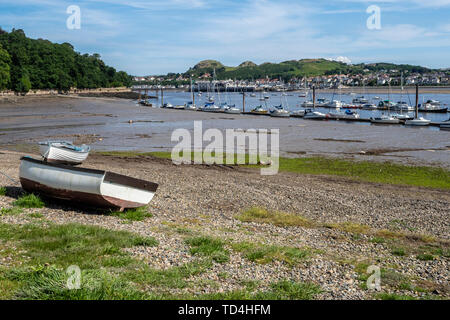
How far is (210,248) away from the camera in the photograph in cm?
1186

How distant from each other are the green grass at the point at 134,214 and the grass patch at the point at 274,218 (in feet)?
11.5

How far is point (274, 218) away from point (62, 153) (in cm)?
1452

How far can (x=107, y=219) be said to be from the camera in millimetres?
15328

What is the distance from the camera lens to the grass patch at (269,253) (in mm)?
11328

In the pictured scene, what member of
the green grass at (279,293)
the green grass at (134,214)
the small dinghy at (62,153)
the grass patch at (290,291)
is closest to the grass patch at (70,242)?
the green grass at (134,214)

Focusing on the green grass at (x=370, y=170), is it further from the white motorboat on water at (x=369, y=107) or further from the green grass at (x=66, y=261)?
the white motorboat on water at (x=369, y=107)

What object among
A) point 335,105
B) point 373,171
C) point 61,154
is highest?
point 335,105

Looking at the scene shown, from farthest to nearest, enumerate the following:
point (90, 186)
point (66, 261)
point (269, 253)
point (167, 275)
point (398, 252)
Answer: point (90, 186), point (398, 252), point (269, 253), point (66, 261), point (167, 275)

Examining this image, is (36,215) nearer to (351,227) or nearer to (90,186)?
(90,186)

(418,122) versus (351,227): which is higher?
(418,122)

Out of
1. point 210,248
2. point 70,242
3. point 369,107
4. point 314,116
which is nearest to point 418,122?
point 314,116

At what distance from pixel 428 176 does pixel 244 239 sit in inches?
795
